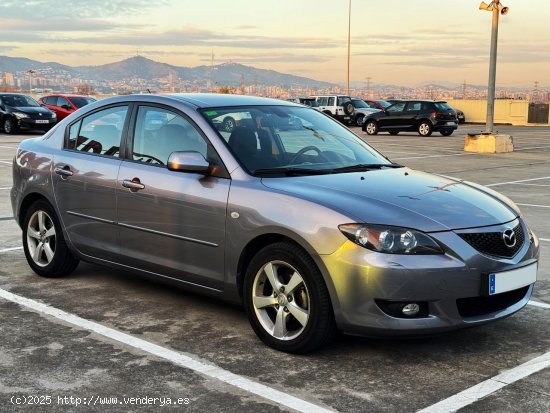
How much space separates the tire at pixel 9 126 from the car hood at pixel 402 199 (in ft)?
79.3

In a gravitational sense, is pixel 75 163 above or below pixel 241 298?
above

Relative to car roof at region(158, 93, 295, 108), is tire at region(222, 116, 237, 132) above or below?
below

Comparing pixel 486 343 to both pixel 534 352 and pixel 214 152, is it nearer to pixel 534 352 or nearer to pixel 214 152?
pixel 534 352

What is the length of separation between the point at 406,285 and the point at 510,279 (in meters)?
0.73

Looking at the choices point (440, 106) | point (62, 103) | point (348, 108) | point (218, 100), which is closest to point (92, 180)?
point (218, 100)

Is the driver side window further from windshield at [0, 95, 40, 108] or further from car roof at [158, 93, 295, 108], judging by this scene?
windshield at [0, 95, 40, 108]

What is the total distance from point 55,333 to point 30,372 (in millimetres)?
708

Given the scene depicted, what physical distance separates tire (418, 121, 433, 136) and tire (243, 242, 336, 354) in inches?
1061

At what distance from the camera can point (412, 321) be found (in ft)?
13.8

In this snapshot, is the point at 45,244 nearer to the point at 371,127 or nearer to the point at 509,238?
the point at 509,238

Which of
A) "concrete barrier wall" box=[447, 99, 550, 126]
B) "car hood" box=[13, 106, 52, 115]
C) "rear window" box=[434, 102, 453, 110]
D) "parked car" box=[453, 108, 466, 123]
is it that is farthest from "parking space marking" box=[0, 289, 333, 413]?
"concrete barrier wall" box=[447, 99, 550, 126]

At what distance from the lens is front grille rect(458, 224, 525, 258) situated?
4.34 m

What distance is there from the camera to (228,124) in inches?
207

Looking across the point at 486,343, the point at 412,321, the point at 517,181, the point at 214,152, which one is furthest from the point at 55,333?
the point at 517,181
